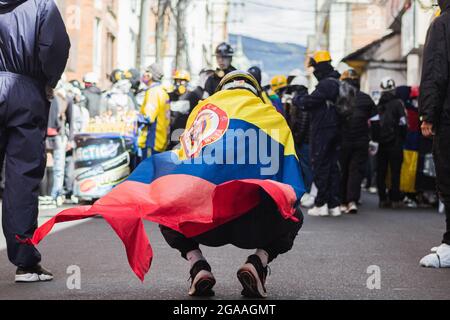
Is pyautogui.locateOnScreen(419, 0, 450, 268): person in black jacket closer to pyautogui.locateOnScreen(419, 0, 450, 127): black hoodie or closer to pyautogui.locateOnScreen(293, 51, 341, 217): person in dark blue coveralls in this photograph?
pyautogui.locateOnScreen(419, 0, 450, 127): black hoodie

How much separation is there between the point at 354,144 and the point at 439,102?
7129 mm

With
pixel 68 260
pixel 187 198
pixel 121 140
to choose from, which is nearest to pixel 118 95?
pixel 121 140

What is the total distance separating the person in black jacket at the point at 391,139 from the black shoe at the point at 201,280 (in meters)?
10.4

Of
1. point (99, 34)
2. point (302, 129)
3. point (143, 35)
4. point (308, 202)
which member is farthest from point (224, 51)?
point (99, 34)

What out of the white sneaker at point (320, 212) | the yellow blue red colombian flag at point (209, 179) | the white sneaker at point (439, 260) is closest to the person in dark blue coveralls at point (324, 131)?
the white sneaker at point (320, 212)

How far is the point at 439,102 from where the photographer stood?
7707 millimetres

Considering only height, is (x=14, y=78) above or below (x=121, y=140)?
above

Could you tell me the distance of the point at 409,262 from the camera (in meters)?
8.04

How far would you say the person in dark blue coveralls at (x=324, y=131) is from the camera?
13328mm

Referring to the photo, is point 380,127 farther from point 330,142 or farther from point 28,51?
point 28,51

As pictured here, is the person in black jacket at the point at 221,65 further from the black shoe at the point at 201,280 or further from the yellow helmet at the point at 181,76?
the black shoe at the point at 201,280

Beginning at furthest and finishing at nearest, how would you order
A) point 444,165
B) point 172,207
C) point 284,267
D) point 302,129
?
point 302,129 < point 444,165 < point 284,267 < point 172,207

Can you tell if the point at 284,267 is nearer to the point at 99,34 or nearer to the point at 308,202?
the point at 308,202
